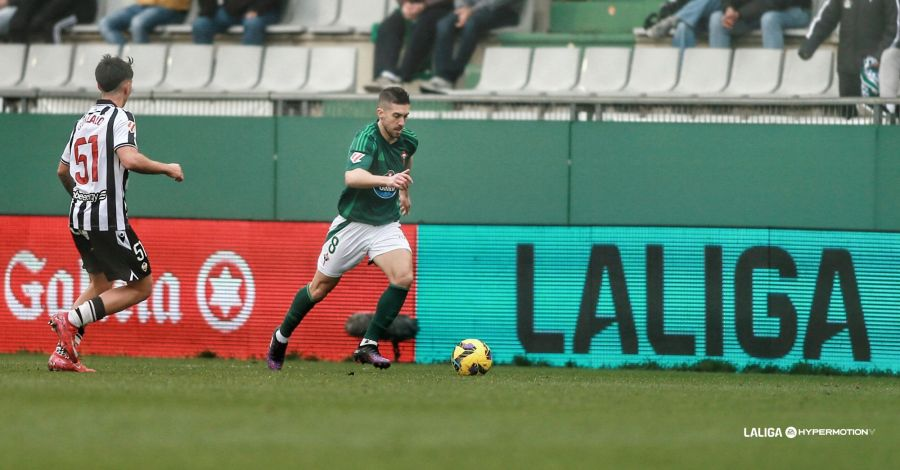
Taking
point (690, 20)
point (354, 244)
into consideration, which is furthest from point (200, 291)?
point (690, 20)

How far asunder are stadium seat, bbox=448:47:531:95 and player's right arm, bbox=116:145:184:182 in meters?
6.99

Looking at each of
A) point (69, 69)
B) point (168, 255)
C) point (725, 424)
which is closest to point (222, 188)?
point (168, 255)

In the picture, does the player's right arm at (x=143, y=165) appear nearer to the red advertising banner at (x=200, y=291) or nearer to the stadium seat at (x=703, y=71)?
the red advertising banner at (x=200, y=291)

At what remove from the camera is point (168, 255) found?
1355 cm

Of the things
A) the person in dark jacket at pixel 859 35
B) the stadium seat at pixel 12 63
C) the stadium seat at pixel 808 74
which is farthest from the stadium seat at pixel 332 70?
the person in dark jacket at pixel 859 35

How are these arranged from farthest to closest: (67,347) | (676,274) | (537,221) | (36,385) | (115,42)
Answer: (115,42) → (537,221) → (676,274) → (67,347) → (36,385)

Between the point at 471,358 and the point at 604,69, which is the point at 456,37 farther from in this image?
the point at 471,358

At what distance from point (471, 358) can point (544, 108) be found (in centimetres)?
436

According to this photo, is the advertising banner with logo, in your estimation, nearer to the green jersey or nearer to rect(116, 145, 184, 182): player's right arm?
the green jersey

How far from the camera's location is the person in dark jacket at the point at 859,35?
549 inches

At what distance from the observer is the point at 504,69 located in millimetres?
15953

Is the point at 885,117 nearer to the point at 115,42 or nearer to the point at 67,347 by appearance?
the point at 67,347

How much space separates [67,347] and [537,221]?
5486 millimetres

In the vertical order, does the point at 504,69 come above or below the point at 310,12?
below
